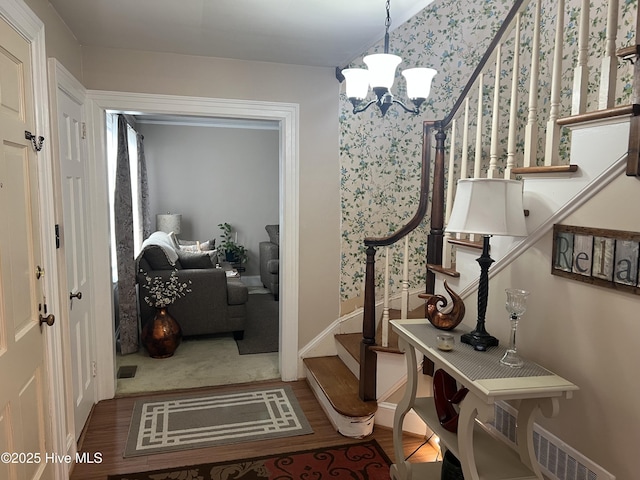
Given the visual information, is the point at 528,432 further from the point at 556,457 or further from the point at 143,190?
the point at 143,190

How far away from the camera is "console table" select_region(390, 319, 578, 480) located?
1.55m

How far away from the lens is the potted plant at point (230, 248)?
7070 millimetres

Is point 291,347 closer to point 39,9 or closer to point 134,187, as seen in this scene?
point 39,9

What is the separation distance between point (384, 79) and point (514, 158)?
0.68 metres

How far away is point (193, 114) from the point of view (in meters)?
3.26

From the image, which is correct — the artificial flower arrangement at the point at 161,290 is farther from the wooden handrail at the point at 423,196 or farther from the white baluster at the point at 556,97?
the white baluster at the point at 556,97

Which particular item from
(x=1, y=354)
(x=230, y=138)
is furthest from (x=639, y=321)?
(x=230, y=138)

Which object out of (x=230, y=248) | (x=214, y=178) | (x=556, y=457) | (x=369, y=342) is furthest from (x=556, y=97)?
(x=214, y=178)

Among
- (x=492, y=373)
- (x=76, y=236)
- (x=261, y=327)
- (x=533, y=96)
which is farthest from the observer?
(x=261, y=327)

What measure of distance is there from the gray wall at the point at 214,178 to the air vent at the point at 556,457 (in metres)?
5.76

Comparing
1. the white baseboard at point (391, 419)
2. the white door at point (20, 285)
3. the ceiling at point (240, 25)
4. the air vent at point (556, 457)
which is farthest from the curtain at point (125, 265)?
the air vent at point (556, 457)

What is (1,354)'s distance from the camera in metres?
1.56

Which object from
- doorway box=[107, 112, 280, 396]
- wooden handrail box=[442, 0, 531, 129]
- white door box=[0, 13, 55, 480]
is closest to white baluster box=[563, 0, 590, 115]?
wooden handrail box=[442, 0, 531, 129]

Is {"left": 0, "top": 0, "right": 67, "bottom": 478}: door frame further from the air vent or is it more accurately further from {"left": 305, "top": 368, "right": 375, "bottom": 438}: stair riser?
the air vent
